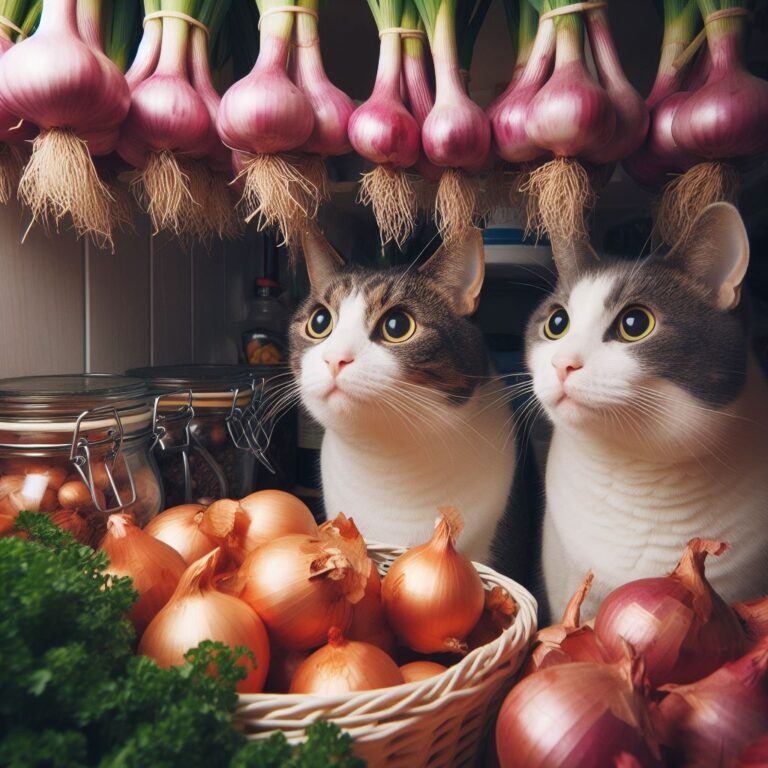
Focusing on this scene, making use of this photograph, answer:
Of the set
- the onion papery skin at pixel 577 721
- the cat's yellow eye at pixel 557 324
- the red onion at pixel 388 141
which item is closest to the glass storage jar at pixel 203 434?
the red onion at pixel 388 141

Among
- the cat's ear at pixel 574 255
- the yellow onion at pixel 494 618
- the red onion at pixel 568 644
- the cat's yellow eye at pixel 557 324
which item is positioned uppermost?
the cat's ear at pixel 574 255

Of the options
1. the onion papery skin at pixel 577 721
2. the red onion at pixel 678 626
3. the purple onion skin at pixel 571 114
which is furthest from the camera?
the purple onion skin at pixel 571 114

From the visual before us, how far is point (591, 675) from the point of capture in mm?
488

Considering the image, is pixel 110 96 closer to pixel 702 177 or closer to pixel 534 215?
pixel 534 215

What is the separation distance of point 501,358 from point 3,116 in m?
0.76

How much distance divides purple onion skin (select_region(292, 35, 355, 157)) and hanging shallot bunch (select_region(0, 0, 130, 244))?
207 mm

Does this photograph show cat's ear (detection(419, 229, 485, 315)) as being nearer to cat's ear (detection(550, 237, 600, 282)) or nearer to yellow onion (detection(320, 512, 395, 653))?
cat's ear (detection(550, 237, 600, 282))

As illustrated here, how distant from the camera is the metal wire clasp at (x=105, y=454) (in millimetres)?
699

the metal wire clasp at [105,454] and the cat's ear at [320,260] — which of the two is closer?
the metal wire clasp at [105,454]

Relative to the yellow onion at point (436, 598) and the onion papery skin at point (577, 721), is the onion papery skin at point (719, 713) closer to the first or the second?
the onion papery skin at point (577, 721)

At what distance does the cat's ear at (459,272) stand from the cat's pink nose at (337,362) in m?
0.19

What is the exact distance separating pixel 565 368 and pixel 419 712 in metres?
0.37

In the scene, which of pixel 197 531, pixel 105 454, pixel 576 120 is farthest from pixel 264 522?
pixel 576 120

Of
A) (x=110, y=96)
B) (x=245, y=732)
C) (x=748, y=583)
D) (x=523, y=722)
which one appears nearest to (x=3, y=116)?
(x=110, y=96)
